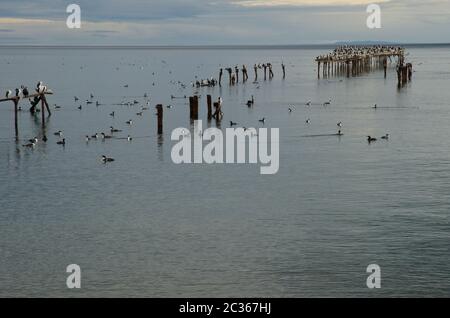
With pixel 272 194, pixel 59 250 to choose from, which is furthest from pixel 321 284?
pixel 272 194

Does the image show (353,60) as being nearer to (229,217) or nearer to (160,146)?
(160,146)

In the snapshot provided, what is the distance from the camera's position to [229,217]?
35.0 m

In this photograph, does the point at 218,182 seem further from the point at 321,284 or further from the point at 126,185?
the point at 321,284

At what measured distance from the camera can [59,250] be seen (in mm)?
30016

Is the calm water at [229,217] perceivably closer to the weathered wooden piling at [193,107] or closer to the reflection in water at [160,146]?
the reflection in water at [160,146]

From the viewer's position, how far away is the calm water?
87.2ft

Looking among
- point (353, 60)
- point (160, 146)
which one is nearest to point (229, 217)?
point (160, 146)

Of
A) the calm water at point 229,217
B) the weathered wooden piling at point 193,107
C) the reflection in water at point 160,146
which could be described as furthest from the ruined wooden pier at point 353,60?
the reflection in water at point 160,146

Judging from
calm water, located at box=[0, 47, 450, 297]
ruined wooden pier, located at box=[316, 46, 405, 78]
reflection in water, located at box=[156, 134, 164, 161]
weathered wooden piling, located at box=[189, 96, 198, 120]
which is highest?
ruined wooden pier, located at box=[316, 46, 405, 78]

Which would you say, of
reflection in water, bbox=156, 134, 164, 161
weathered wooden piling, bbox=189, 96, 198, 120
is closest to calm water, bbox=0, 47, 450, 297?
reflection in water, bbox=156, 134, 164, 161

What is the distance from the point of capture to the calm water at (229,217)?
26.6 metres

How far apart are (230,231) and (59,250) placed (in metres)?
7.01

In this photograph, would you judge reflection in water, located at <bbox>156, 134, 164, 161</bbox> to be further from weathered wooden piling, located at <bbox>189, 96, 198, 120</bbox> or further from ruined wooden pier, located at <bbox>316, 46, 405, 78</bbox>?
ruined wooden pier, located at <bbox>316, 46, 405, 78</bbox>
